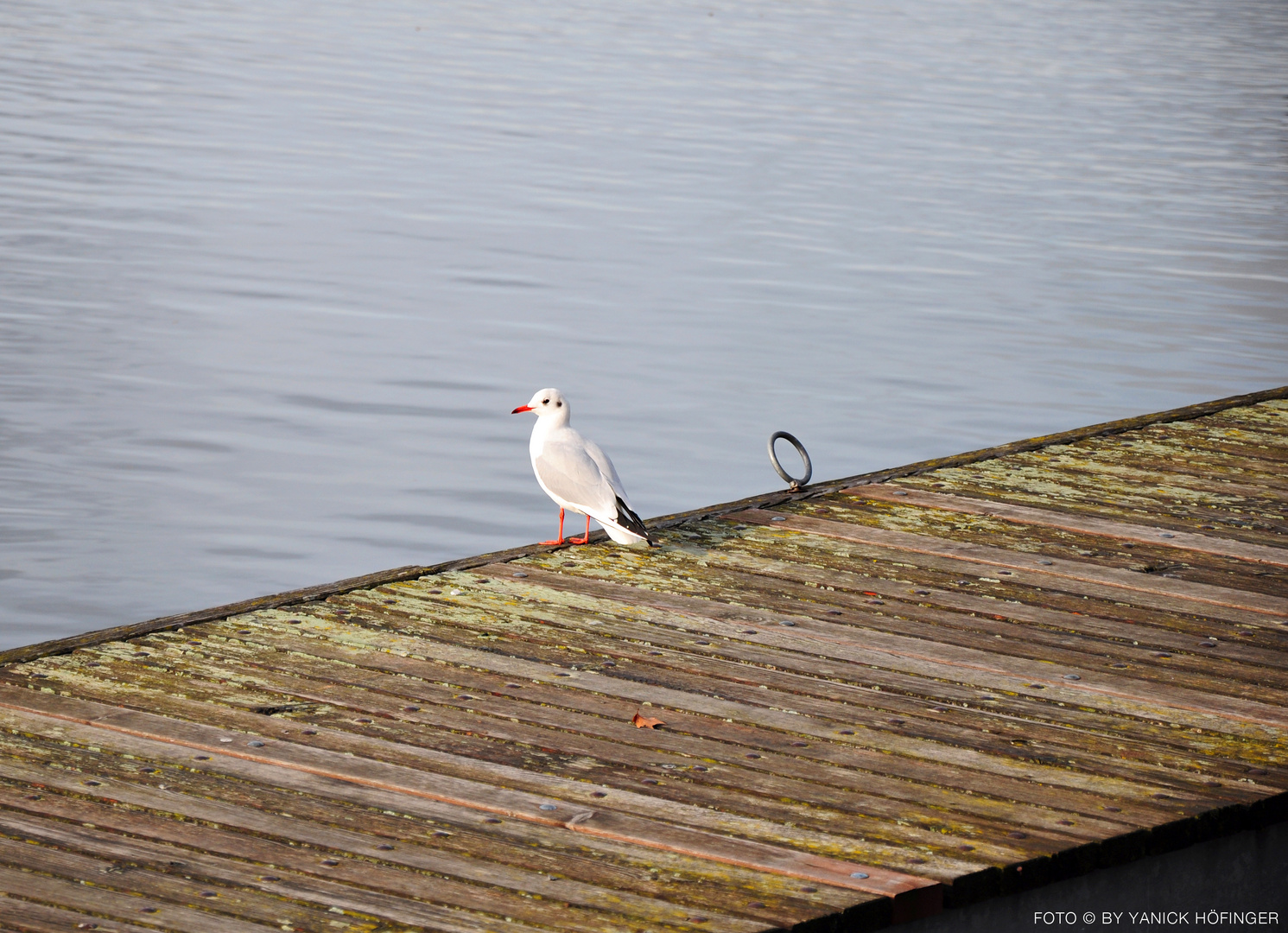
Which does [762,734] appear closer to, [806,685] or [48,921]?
[806,685]

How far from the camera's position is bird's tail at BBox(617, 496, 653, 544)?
638 centimetres

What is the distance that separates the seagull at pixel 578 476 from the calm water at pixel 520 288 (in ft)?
9.63

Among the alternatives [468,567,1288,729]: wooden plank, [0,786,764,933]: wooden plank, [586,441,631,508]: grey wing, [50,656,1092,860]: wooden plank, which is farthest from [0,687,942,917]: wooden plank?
[586,441,631,508]: grey wing

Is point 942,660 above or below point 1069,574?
below

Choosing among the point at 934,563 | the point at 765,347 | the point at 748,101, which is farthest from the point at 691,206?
the point at 934,563

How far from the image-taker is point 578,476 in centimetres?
657

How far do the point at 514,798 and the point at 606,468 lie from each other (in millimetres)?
2460

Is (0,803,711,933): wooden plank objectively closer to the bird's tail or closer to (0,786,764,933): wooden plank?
(0,786,764,933): wooden plank

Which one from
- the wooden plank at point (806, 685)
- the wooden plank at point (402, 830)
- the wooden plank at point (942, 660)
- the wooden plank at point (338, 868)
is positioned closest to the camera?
the wooden plank at point (338, 868)

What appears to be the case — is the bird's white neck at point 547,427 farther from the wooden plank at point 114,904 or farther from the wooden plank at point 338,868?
the wooden plank at point 114,904

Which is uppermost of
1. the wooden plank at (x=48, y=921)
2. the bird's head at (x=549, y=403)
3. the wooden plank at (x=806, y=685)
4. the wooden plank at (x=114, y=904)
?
the bird's head at (x=549, y=403)

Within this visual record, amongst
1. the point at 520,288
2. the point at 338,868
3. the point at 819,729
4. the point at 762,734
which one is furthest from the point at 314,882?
the point at 520,288

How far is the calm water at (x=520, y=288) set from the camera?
423 inches

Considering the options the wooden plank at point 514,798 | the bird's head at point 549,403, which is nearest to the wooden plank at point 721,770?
the wooden plank at point 514,798
